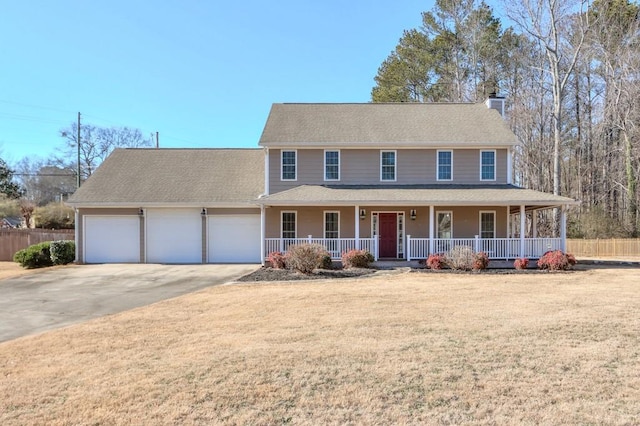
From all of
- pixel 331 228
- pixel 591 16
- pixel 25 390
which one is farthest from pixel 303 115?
pixel 591 16

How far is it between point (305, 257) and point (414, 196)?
5262 millimetres

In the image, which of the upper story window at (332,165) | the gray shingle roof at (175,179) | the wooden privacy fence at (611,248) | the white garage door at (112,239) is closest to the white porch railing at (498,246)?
the upper story window at (332,165)

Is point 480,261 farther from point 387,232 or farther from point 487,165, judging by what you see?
point 487,165

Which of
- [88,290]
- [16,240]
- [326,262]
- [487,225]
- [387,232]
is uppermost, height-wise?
[487,225]

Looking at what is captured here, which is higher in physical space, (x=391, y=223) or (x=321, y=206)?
(x=321, y=206)

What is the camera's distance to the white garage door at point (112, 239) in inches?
768

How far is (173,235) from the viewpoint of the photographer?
19578 mm

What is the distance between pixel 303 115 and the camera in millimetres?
21344

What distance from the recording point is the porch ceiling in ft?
53.5

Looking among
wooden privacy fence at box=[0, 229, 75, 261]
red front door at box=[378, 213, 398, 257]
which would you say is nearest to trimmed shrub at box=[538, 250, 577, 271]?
red front door at box=[378, 213, 398, 257]

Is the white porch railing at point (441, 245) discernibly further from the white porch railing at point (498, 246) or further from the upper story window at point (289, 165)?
the upper story window at point (289, 165)

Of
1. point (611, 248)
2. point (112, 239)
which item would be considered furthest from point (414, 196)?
point (611, 248)

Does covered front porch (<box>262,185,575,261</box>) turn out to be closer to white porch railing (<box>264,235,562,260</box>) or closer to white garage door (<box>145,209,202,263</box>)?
white porch railing (<box>264,235,562,260</box>)

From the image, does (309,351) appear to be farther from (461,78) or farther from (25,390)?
(461,78)
